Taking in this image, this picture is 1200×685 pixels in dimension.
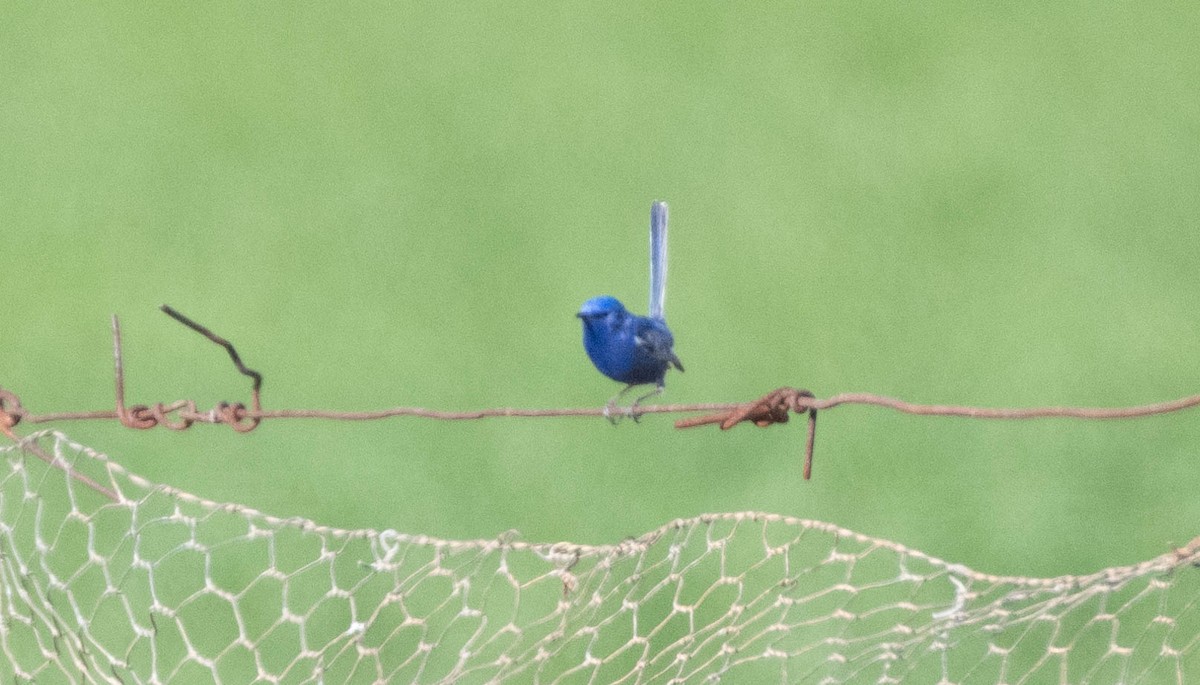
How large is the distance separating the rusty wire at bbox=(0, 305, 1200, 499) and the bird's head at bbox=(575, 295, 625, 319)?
43 cm

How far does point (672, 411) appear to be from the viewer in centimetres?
281

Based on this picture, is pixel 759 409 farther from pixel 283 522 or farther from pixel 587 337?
pixel 587 337

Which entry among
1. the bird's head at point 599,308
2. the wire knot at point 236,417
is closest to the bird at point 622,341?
the bird's head at point 599,308

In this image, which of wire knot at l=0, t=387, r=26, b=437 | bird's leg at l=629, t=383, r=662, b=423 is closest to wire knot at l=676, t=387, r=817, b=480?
bird's leg at l=629, t=383, r=662, b=423

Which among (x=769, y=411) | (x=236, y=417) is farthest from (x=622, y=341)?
(x=769, y=411)

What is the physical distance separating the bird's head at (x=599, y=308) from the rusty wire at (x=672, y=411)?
1.42 feet

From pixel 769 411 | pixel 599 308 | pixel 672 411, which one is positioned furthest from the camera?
pixel 599 308

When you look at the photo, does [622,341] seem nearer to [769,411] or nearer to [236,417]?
[236,417]

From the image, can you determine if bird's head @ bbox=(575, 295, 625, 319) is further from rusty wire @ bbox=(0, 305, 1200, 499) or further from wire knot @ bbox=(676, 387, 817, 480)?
wire knot @ bbox=(676, 387, 817, 480)

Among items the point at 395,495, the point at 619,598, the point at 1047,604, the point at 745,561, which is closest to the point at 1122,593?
the point at 745,561

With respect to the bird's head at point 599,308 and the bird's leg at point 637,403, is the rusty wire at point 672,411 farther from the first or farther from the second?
the bird's head at point 599,308

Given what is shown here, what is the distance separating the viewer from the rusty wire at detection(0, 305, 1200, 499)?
2.24m

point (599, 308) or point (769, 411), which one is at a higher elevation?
point (769, 411)

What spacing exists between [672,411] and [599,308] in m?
1.22
